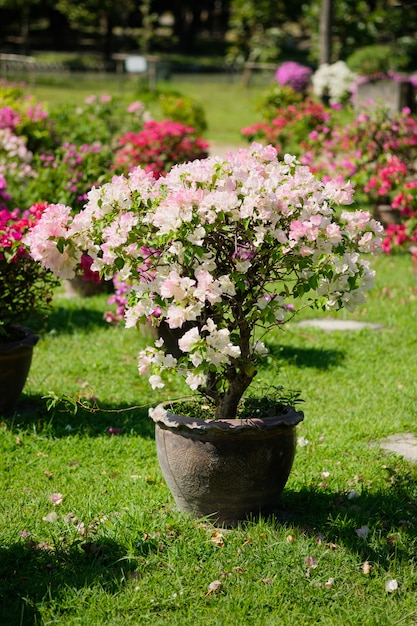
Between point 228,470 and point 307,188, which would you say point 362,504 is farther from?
point 307,188

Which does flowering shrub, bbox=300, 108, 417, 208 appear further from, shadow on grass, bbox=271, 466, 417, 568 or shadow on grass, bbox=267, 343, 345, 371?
shadow on grass, bbox=271, 466, 417, 568

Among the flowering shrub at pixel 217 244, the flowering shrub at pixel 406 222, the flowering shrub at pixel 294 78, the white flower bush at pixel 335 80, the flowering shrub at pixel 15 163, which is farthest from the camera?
the flowering shrub at pixel 294 78

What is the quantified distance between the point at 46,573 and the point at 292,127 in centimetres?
1091

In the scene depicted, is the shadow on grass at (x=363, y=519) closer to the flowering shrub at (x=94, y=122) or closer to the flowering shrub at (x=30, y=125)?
the flowering shrub at (x=94, y=122)

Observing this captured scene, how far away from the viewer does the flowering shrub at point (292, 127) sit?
13633 millimetres

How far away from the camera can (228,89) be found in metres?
33.8

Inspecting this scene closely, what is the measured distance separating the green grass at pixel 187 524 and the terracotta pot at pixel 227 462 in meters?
0.09

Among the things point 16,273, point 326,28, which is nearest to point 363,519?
point 16,273

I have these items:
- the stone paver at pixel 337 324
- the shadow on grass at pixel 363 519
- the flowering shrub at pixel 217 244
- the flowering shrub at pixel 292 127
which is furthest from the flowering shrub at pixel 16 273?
the flowering shrub at pixel 292 127

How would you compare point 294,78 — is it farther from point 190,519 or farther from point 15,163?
point 190,519

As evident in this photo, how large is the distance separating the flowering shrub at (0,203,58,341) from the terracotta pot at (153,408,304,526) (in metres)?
1.65

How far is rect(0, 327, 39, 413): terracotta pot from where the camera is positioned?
17.3 feet

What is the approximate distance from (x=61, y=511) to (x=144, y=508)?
0.36m

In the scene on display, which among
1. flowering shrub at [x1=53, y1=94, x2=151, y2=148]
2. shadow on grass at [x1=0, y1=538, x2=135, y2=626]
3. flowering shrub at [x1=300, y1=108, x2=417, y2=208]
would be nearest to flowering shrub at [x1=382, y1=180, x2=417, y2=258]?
flowering shrub at [x1=300, y1=108, x2=417, y2=208]
